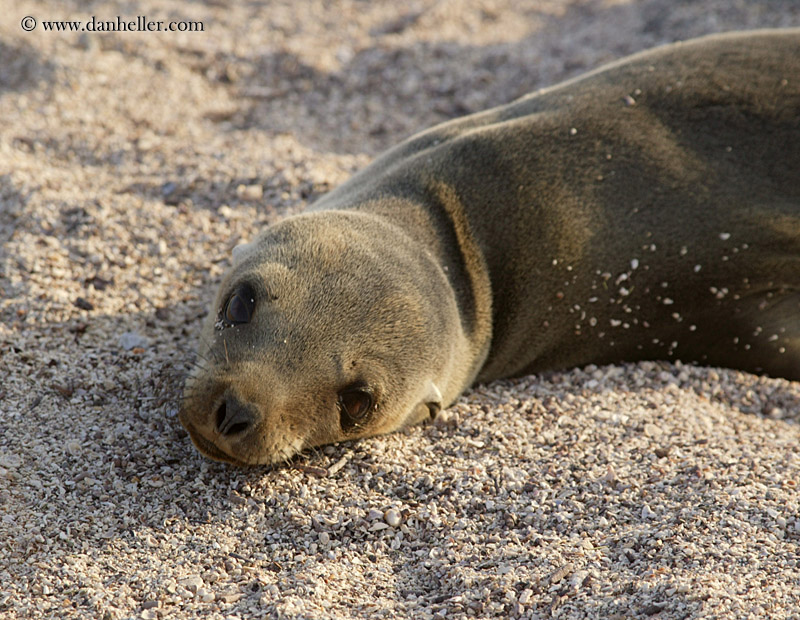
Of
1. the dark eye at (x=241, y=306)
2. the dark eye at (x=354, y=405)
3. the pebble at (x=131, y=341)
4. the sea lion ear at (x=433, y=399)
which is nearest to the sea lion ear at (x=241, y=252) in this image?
the dark eye at (x=241, y=306)

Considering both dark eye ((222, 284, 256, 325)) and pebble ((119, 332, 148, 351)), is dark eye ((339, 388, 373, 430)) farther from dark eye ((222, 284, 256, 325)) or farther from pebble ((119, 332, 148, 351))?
pebble ((119, 332, 148, 351))

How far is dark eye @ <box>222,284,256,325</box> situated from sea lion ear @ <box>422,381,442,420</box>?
833mm

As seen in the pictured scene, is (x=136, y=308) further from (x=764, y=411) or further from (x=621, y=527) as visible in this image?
(x=764, y=411)

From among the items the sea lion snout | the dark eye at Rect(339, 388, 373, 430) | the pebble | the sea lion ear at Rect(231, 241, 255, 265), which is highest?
the sea lion ear at Rect(231, 241, 255, 265)

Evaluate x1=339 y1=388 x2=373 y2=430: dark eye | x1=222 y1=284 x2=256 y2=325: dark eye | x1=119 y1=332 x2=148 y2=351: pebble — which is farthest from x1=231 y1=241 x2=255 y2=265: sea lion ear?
x1=339 y1=388 x2=373 y2=430: dark eye

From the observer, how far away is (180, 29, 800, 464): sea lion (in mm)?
3850

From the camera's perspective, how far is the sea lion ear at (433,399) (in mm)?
3791

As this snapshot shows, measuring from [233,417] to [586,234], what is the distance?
1.96 metres

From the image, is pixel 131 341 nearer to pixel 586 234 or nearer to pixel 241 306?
pixel 241 306

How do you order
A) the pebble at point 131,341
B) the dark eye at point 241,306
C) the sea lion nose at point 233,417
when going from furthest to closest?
the pebble at point 131,341 → the dark eye at point 241,306 → the sea lion nose at point 233,417

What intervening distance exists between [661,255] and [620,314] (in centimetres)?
34

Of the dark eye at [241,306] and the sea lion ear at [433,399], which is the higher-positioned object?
the dark eye at [241,306]

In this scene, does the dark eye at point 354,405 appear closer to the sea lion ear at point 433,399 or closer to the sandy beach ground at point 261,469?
the sandy beach ground at point 261,469

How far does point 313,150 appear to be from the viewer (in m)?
6.16
